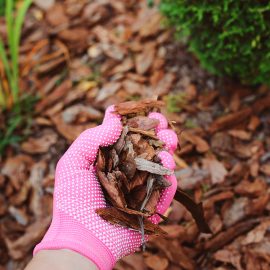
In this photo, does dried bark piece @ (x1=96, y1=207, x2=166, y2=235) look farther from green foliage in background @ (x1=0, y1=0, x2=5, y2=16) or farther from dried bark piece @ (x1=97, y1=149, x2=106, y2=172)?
green foliage in background @ (x1=0, y1=0, x2=5, y2=16)

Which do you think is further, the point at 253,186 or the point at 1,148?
the point at 1,148

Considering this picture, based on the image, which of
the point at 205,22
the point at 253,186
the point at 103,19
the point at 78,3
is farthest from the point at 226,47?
the point at 78,3

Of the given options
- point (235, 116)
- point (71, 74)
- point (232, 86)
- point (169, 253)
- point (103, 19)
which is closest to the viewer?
point (169, 253)

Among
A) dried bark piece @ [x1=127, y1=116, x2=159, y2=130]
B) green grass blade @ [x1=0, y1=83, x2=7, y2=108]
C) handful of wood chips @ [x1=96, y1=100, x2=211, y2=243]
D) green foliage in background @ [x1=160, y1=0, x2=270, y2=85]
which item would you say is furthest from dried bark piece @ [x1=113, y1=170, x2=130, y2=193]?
green grass blade @ [x1=0, y1=83, x2=7, y2=108]

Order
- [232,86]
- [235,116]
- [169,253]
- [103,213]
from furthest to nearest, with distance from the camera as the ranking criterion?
1. [232,86]
2. [235,116]
3. [169,253]
4. [103,213]

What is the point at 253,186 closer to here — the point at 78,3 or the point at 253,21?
the point at 253,21

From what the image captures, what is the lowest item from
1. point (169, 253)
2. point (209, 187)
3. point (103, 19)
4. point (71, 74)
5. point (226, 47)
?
point (169, 253)

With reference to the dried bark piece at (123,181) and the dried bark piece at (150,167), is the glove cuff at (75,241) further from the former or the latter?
the dried bark piece at (150,167)

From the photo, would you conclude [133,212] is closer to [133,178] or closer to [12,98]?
[133,178]
